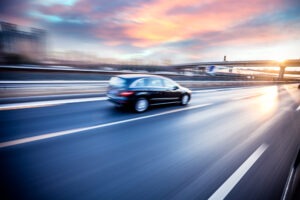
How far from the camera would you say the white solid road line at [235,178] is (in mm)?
2434

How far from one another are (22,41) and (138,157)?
20.3m

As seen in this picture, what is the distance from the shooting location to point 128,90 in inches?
261

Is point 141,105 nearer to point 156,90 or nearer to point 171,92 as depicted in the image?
point 156,90

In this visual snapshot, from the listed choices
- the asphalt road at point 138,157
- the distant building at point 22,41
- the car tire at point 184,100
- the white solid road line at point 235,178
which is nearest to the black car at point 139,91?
the car tire at point 184,100

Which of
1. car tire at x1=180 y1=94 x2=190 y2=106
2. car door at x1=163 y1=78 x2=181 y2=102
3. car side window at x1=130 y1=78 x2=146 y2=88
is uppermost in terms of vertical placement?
car side window at x1=130 y1=78 x2=146 y2=88

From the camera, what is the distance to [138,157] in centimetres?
336

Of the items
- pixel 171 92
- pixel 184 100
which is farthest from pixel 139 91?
pixel 184 100

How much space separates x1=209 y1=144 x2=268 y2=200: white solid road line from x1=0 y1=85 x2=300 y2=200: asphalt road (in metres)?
0.02

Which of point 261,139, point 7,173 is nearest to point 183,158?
point 261,139

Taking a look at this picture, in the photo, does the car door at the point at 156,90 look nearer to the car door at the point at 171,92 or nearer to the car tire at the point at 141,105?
the car door at the point at 171,92

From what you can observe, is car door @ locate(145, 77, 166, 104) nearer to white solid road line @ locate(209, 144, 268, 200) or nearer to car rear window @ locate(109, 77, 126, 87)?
car rear window @ locate(109, 77, 126, 87)

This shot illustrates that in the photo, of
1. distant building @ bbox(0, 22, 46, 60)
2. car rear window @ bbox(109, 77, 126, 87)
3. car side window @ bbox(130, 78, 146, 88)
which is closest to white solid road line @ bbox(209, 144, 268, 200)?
car side window @ bbox(130, 78, 146, 88)

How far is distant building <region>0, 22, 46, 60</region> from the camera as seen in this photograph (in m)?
14.2

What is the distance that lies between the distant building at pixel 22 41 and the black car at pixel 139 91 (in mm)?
13744
